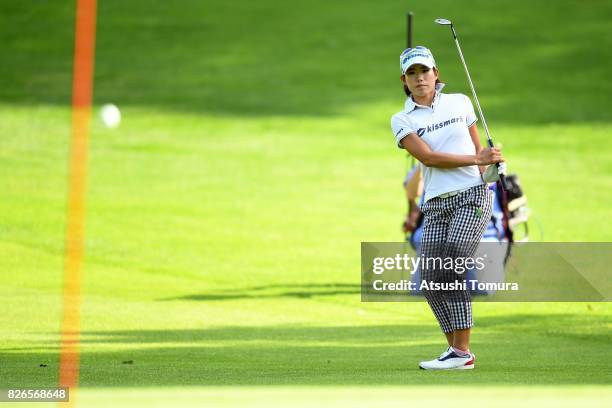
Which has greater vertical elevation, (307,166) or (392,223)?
(307,166)

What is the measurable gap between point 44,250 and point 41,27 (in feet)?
79.0

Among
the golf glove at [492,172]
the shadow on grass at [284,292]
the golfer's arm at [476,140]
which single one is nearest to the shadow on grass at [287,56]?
the shadow on grass at [284,292]

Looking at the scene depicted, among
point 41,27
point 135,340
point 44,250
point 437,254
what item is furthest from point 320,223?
point 41,27

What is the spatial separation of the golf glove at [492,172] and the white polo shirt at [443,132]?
0.26ft

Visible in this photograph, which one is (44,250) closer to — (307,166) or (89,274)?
(89,274)

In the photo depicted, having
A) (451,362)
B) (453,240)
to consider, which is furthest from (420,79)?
(451,362)

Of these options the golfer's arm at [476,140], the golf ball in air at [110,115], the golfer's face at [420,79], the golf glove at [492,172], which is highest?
the golf ball in air at [110,115]

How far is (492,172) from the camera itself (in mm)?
9281

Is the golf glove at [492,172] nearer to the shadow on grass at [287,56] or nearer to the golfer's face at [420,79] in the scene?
the golfer's face at [420,79]

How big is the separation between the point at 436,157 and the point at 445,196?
0.31m

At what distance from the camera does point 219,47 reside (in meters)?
40.7

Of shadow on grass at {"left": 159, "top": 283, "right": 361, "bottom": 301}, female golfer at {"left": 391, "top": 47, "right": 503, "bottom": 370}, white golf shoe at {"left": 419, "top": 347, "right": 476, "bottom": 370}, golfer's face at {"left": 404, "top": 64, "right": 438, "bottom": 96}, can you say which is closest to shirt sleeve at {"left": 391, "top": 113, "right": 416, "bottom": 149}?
female golfer at {"left": 391, "top": 47, "right": 503, "bottom": 370}

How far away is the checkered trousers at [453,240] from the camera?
929cm

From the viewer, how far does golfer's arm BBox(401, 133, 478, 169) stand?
9.14 metres
